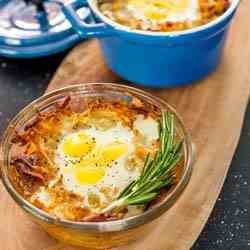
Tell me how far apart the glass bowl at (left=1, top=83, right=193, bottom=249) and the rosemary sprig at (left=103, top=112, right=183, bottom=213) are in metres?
0.01

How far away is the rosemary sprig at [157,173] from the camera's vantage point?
852 mm

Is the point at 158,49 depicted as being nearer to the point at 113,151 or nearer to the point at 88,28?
the point at 88,28

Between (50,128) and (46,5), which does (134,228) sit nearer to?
(50,128)

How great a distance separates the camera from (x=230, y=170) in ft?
3.38

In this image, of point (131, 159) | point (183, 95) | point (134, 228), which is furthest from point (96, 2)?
point (134, 228)

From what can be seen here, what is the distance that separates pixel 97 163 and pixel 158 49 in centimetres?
24

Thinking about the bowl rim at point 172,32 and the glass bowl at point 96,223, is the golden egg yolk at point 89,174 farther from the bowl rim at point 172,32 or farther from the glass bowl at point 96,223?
the bowl rim at point 172,32

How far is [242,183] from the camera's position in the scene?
1017 mm

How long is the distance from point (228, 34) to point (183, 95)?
153 millimetres

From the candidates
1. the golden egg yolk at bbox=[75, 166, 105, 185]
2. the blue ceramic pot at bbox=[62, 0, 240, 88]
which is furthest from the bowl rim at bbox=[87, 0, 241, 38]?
the golden egg yolk at bbox=[75, 166, 105, 185]

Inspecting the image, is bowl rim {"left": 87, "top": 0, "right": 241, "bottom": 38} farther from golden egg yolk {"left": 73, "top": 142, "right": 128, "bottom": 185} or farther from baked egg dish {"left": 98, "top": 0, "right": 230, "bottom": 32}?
golden egg yolk {"left": 73, "top": 142, "right": 128, "bottom": 185}

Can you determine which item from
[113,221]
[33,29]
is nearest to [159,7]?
[33,29]

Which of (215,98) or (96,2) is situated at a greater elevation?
(96,2)

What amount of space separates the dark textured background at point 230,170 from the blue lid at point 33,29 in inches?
0.9
